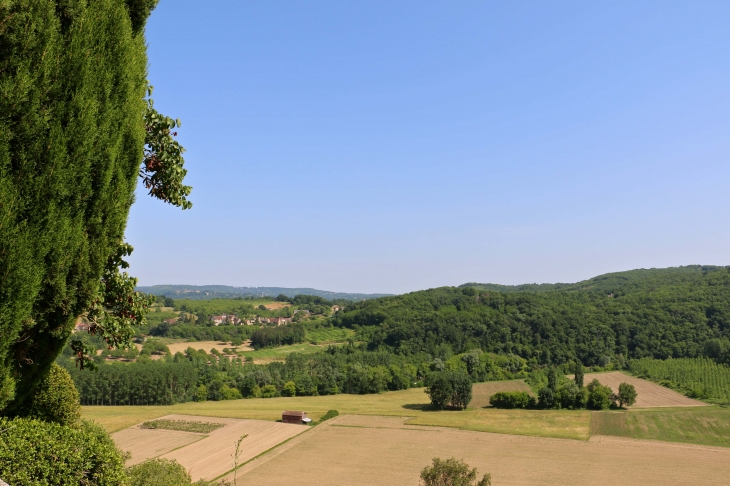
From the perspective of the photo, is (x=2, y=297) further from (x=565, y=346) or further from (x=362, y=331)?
(x=362, y=331)

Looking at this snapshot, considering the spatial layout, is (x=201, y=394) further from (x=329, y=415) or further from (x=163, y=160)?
(x=163, y=160)

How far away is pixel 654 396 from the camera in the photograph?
3159 inches

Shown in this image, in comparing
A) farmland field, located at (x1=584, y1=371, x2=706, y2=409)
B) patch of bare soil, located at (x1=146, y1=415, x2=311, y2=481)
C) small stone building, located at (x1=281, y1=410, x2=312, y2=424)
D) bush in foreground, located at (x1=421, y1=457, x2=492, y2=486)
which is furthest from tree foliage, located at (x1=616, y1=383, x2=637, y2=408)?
bush in foreground, located at (x1=421, y1=457, x2=492, y2=486)

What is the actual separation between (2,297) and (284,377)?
95.5 m

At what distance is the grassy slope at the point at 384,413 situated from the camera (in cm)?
5975

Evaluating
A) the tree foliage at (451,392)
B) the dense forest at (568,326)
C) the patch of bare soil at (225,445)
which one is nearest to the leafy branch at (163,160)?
the patch of bare soil at (225,445)

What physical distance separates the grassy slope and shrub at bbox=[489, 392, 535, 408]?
3116mm

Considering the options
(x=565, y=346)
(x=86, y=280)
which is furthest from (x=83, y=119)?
(x=565, y=346)

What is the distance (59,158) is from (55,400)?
22.0ft

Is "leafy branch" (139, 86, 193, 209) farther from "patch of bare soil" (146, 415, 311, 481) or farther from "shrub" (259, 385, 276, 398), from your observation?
"shrub" (259, 385, 276, 398)

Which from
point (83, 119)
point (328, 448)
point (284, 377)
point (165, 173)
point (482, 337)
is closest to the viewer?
point (83, 119)

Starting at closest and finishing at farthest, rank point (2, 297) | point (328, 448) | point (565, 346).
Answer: point (2, 297)
point (328, 448)
point (565, 346)

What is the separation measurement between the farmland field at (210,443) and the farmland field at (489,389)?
111 ft

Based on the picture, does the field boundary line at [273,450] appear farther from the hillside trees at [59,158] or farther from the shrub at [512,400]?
the hillside trees at [59,158]
